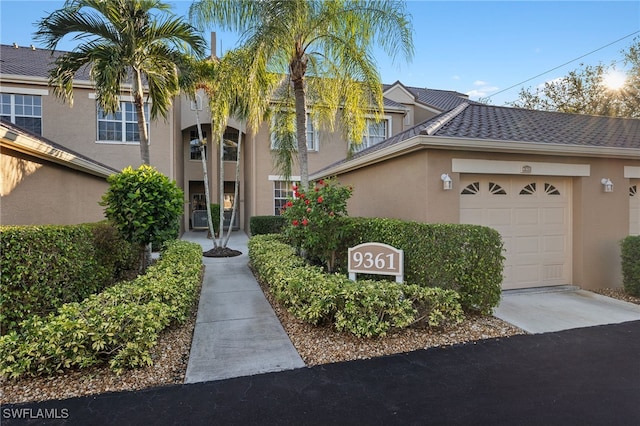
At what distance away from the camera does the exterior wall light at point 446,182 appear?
6.12 meters

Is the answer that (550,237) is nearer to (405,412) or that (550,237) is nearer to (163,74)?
(405,412)

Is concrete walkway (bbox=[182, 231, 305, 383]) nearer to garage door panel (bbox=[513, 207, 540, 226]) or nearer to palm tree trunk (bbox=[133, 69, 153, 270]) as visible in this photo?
palm tree trunk (bbox=[133, 69, 153, 270])

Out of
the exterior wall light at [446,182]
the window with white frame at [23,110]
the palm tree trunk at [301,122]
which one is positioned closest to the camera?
the exterior wall light at [446,182]

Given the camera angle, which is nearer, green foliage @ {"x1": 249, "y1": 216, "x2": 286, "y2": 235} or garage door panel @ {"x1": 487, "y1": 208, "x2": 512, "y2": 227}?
garage door panel @ {"x1": 487, "y1": 208, "x2": 512, "y2": 227}

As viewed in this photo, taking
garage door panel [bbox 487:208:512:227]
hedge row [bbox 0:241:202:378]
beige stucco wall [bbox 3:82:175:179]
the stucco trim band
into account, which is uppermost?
beige stucco wall [bbox 3:82:175:179]

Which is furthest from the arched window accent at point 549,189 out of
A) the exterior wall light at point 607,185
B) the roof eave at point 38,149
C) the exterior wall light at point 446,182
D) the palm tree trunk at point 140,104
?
the roof eave at point 38,149

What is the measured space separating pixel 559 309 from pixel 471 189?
102 inches

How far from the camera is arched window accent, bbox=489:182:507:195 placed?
6805 millimetres

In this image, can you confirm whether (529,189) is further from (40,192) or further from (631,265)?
(40,192)

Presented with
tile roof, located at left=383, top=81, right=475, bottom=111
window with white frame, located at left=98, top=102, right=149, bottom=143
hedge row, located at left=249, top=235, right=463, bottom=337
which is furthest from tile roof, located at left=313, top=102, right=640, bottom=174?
window with white frame, located at left=98, top=102, right=149, bottom=143

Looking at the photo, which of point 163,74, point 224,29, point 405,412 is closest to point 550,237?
point 405,412

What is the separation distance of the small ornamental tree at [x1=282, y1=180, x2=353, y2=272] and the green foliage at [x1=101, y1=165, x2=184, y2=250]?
2.66 metres

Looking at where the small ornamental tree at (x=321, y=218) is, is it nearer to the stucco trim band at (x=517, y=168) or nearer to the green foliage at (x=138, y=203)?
the stucco trim band at (x=517, y=168)

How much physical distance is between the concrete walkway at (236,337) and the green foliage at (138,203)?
1.76m
